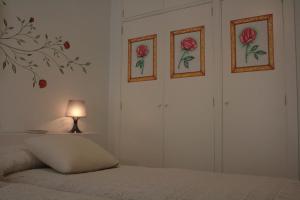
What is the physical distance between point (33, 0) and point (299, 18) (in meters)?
2.32

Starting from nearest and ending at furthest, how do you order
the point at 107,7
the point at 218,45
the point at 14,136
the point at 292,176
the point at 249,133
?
1. the point at 14,136
2. the point at 292,176
3. the point at 249,133
4. the point at 218,45
5. the point at 107,7

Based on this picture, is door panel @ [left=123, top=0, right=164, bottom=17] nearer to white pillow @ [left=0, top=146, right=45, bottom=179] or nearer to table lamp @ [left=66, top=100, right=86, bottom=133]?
table lamp @ [left=66, top=100, right=86, bottom=133]

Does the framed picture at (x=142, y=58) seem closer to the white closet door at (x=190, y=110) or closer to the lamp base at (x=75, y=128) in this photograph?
the white closet door at (x=190, y=110)

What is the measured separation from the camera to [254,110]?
266 centimetres

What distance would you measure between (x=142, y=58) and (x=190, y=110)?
81 cm

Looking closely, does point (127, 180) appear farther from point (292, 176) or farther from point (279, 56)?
point (279, 56)

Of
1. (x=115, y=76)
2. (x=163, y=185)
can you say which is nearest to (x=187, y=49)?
(x=115, y=76)

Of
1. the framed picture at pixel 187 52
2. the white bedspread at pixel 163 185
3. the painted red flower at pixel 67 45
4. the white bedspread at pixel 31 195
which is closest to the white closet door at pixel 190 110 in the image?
the framed picture at pixel 187 52

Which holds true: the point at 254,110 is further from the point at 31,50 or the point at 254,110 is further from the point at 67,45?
the point at 31,50

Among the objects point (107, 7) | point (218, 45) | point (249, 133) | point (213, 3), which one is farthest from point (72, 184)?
point (107, 7)

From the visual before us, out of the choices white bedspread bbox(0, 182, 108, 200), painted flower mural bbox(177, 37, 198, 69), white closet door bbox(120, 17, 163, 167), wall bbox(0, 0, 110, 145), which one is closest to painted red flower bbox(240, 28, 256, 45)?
painted flower mural bbox(177, 37, 198, 69)

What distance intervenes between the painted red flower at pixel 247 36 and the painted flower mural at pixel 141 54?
1.03 meters

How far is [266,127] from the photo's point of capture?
8.52 feet

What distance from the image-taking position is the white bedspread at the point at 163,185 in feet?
4.18
